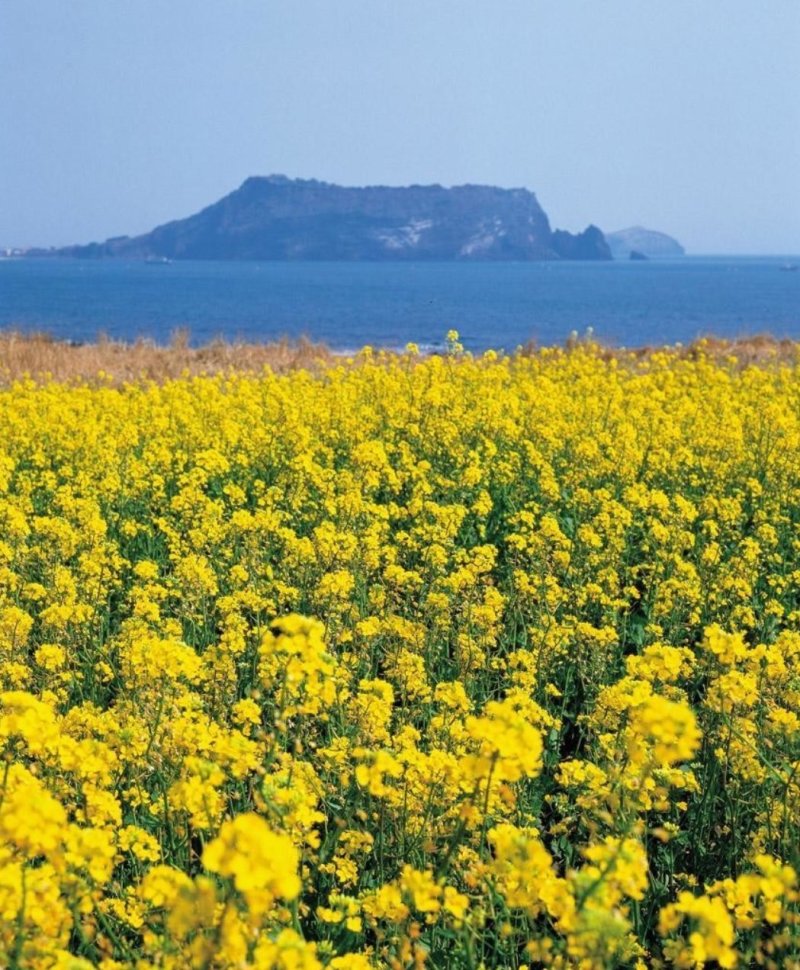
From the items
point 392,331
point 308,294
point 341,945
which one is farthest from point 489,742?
point 308,294

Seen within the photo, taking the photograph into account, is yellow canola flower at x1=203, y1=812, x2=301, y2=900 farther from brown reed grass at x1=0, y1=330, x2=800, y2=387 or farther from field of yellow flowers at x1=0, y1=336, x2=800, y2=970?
brown reed grass at x1=0, y1=330, x2=800, y2=387

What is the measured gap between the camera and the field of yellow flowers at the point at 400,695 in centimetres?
190

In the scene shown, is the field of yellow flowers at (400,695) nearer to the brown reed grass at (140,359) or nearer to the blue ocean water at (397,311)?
the brown reed grass at (140,359)

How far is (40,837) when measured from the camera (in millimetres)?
1668

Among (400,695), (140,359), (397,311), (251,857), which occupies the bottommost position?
(400,695)

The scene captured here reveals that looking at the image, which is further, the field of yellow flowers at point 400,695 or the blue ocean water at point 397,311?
the blue ocean water at point 397,311

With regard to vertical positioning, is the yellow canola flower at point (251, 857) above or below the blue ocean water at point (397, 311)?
below

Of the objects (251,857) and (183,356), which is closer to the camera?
(251,857)

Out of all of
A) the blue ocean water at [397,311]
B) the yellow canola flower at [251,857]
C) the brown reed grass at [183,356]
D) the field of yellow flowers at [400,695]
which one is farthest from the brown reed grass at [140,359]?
the blue ocean water at [397,311]

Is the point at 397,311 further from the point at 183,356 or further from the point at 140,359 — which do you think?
the point at 140,359

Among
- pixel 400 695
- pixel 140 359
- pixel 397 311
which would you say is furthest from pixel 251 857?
pixel 397 311

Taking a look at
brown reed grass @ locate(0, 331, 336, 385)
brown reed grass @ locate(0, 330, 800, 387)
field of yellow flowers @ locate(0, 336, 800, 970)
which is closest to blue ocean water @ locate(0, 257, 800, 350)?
brown reed grass @ locate(0, 331, 336, 385)

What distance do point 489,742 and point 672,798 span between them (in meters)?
2.12

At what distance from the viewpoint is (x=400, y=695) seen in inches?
162
